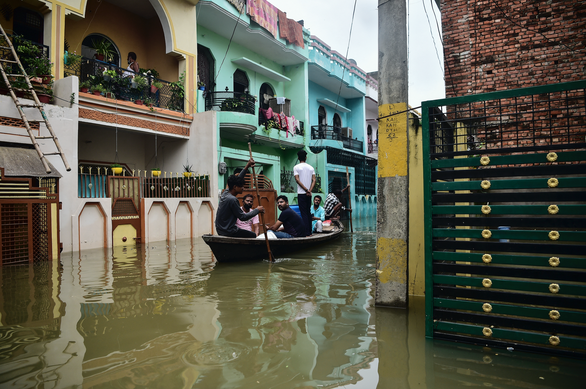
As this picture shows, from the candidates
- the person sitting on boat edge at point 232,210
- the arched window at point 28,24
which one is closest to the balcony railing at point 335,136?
the arched window at point 28,24

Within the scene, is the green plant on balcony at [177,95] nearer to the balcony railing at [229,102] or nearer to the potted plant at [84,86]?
the balcony railing at [229,102]

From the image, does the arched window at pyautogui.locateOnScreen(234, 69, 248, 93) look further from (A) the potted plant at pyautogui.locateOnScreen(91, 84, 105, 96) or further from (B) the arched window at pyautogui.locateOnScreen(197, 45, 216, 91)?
(A) the potted plant at pyautogui.locateOnScreen(91, 84, 105, 96)

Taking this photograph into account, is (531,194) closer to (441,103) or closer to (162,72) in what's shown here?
(441,103)

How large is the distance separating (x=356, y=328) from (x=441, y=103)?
7.43 feet

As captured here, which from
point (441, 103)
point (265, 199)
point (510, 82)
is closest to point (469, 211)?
point (441, 103)

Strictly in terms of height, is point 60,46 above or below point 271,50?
below

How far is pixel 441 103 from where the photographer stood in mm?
3650

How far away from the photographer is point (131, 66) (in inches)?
559

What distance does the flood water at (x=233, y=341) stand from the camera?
9.00ft

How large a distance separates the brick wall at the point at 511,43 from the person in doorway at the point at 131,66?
980cm

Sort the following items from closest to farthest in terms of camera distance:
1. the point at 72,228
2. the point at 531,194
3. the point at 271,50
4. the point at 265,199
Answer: the point at 531,194
the point at 72,228
the point at 265,199
the point at 271,50

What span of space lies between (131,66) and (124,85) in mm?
1970

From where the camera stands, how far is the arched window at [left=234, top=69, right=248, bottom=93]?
1869 centimetres

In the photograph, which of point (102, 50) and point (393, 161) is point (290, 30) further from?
point (393, 161)
